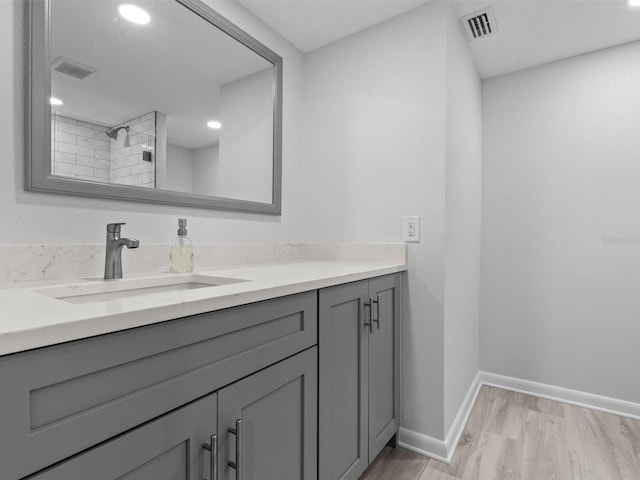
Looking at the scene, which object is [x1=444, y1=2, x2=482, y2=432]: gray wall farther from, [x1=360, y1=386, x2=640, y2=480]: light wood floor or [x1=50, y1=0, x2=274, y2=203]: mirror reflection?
[x1=50, y1=0, x2=274, y2=203]: mirror reflection

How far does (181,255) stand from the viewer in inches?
53.1

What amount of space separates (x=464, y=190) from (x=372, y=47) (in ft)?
3.16

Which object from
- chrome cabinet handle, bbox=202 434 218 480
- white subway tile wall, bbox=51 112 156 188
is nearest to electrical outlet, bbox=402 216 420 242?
white subway tile wall, bbox=51 112 156 188

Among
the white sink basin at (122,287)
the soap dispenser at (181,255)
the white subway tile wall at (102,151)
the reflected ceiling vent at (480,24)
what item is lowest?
the white sink basin at (122,287)

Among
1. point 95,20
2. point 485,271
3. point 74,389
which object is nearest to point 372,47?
point 95,20

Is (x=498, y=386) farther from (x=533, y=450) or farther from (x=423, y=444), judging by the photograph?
(x=423, y=444)

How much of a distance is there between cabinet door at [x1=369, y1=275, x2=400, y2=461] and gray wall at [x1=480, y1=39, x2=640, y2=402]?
46.2 inches

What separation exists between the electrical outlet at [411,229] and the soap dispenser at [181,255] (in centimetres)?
104

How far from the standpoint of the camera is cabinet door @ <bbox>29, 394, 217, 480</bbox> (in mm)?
566

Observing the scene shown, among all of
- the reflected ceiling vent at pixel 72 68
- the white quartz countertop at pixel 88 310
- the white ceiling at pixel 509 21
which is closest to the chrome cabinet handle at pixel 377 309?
the white quartz countertop at pixel 88 310

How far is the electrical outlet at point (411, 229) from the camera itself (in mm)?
1738

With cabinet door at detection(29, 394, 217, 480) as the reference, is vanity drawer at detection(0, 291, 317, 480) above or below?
above

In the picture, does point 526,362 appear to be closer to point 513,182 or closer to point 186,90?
point 513,182

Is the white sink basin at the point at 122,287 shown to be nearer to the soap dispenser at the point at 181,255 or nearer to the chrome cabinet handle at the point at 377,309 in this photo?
the soap dispenser at the point at 181,255
